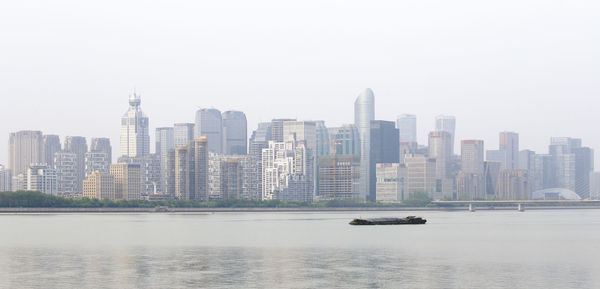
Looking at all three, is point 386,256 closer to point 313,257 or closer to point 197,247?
point 313,257

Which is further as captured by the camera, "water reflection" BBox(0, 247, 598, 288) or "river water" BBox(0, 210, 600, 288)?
"river water" BBox(0, 210, 600, 288)

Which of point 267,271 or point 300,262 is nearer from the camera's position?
point 267,271

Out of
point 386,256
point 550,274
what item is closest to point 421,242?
point 386,256

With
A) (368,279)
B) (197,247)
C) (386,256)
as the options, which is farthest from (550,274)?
(197,247)

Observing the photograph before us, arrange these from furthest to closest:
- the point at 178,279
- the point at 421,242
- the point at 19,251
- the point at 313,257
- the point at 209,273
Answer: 1. the point at 421,242
2. the point at 19,251
3. the point at 313,257
4. the point at 209,273
5. the point at 178,279

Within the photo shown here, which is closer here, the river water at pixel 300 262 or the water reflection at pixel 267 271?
the water reflection at pixel 267 271

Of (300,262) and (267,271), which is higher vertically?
(267,271)

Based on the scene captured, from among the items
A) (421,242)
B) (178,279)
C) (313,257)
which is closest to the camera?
(178,279)

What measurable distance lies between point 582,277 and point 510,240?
55628mm

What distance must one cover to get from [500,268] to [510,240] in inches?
1924

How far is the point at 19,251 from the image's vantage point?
105m

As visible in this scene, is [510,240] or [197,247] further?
[510,240]

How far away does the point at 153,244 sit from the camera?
11956 cm

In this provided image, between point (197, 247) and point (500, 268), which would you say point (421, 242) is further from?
point (500, 268)
